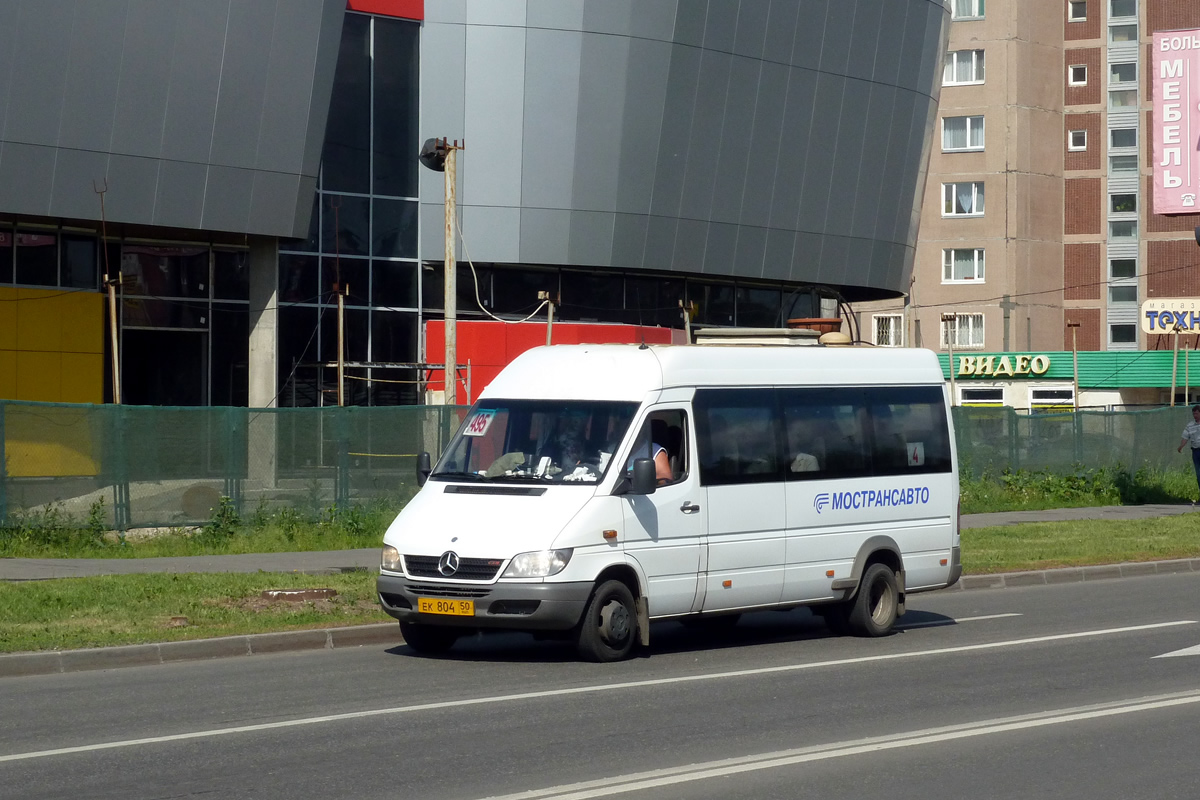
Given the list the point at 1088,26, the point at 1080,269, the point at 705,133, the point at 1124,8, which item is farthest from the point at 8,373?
the point at 1124,8

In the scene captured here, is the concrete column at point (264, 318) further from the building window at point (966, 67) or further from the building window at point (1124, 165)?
the building window at point (1124, 165)

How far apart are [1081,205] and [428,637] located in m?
72.2

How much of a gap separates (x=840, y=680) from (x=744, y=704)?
4.36ft

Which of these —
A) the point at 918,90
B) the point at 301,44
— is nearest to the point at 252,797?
the point at 301,44

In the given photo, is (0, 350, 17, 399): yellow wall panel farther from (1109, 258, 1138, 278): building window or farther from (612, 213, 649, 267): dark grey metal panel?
(1109, 258, 1138, 278): building window

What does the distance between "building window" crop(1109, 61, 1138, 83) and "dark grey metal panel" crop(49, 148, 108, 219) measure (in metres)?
64.1

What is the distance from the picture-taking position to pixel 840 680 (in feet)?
35.9

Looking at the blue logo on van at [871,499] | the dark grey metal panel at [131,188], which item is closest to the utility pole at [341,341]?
the dark grey metal panel at [131,188]

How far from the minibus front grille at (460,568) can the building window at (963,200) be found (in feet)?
217

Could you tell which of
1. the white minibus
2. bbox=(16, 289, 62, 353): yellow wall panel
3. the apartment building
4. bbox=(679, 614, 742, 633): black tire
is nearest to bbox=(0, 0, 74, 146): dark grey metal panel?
bbox=(16, 289, 62, 353): yellow wall panel

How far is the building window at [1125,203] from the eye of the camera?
79.6 metres

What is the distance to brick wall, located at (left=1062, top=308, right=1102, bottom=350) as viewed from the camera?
79500mm

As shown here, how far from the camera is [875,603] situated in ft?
45.9

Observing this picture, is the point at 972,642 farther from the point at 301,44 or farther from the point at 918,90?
the point at 918,90
